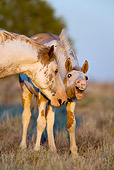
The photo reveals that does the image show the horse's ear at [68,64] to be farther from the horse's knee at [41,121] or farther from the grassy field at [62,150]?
the grassy field at [62,150]

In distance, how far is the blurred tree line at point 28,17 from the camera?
48.0ft

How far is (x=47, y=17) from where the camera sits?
15.8 meters

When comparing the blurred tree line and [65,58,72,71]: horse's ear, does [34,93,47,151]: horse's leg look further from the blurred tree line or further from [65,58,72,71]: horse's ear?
the blurred tree line

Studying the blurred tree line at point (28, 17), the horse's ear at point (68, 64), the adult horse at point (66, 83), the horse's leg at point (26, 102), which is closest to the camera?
the adult horse at point (66, 83)

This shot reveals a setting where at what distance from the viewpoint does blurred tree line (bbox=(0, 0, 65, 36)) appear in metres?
14.6

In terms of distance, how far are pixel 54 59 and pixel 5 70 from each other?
2.34ft

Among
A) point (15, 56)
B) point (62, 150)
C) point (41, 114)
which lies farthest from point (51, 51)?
point (62, 150)

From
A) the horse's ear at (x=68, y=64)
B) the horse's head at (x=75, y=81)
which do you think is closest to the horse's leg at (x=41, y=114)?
the horse's head at (x=75, y=81)

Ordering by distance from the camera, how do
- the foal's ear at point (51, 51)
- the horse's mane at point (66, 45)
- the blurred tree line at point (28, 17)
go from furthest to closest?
the blurred tree line at point (28, 17)
the horse's mane at point (66, 45)
the foal's ear at point (51, 51)

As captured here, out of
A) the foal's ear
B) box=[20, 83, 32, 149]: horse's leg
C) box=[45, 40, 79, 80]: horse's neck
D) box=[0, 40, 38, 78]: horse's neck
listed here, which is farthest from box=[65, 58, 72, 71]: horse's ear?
box=[20, 83, 32, 149]: horse's leg

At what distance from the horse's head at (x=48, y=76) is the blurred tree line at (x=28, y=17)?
10.9 metres

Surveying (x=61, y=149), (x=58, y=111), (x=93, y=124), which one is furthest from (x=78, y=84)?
(x=58, y=111)

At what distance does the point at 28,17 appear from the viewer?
51.6 feet

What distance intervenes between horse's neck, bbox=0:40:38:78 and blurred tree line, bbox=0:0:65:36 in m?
11.0
